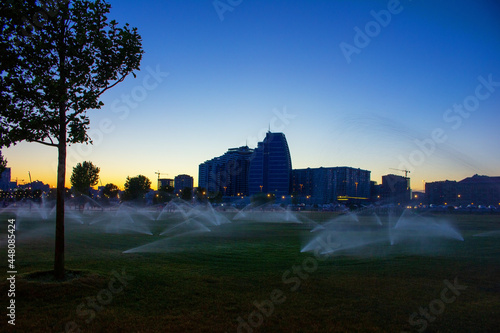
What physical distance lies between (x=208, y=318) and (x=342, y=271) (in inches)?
351

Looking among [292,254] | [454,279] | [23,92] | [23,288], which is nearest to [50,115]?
[23,92]

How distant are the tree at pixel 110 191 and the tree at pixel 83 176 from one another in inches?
1495

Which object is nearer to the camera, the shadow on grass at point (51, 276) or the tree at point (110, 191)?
the shadow on grass at point (51, 276)

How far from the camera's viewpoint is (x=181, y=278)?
1485 cm

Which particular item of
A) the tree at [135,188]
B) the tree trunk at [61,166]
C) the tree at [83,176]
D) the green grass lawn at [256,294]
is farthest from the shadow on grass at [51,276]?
the tree at [135,188]

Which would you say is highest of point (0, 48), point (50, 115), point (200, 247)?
point (0, 48)

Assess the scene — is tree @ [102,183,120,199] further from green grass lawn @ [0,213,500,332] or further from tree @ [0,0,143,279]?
tree @ [0,0,143,279]

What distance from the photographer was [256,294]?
Result: 41.0 feet

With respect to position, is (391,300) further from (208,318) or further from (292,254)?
(292,254)

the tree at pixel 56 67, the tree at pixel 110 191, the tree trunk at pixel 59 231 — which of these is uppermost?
the tree at pixel 56 67

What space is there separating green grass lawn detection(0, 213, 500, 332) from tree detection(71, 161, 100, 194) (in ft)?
339

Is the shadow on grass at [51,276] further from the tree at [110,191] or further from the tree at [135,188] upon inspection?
the tree at [110,191]

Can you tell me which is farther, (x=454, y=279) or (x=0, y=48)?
(x=454, y=279)

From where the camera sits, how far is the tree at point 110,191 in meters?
159
